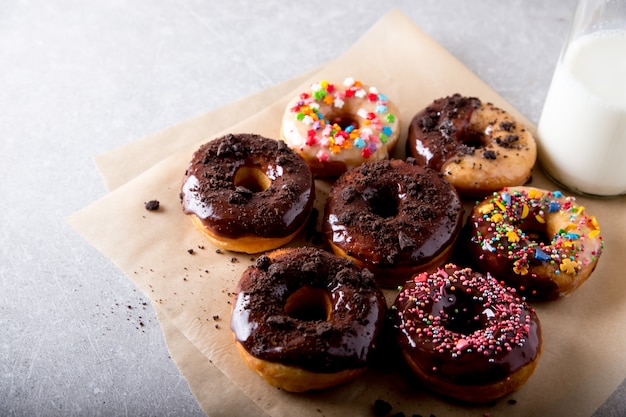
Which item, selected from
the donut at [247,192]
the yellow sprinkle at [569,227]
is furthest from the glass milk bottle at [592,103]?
the donut at [247,192]

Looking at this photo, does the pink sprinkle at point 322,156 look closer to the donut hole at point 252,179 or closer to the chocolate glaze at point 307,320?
the donut hole at point 252,179

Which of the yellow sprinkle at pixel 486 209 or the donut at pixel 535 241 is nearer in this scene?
the donut at pixel 535 241

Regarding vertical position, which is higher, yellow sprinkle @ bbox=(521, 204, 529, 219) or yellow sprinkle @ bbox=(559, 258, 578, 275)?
yellow sprinkle @ bbox=(521, 204, 529, 219)

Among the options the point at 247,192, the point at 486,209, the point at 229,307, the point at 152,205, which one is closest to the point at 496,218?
the point at 486,209

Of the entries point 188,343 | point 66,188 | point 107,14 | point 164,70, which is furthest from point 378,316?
point 107,14

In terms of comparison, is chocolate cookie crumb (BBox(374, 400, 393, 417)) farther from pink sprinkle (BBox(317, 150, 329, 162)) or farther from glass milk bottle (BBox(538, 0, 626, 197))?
glass milk bottle (BBox(538, 0, 626, 197))

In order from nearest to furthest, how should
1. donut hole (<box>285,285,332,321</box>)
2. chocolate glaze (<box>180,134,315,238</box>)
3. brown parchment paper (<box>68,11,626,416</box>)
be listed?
brown parchment paper (<box>68,11,626,416</box>) → donut hole (<box>285,285,332,321</box>) → chocolate glaze (<box>180,134,315,238</box>)

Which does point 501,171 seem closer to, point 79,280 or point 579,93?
point 579,93

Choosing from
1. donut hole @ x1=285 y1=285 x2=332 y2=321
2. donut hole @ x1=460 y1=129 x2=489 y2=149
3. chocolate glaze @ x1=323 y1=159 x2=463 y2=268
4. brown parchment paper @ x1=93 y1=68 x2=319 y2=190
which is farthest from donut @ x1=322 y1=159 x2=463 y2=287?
brown parchment paper @ x1=93 y1=68 x2=319 y2=190
